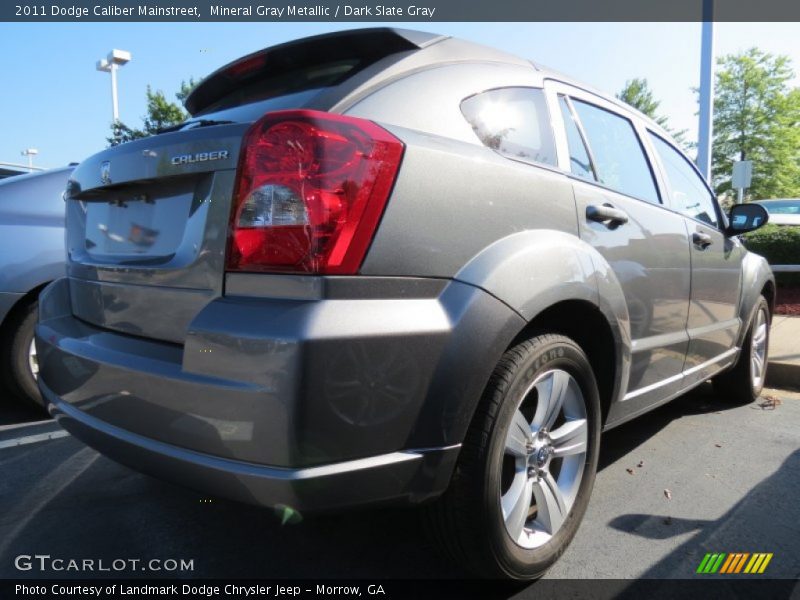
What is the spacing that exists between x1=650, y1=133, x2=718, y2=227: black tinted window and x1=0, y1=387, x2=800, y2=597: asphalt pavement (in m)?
1.34

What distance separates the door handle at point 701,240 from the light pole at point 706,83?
257 inches

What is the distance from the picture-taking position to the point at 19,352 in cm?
363

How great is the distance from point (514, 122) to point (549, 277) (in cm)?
59

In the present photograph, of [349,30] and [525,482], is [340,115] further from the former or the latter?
[525,482]

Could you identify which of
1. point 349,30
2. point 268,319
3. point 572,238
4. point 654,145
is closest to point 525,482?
point 572,238

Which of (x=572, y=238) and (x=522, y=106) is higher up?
(x=522, y=106)

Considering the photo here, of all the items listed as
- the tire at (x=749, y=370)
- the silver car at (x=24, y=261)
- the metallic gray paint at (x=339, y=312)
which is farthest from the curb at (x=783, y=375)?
the silver car at (x=24, y=261)

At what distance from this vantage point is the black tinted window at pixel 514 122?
192 cm

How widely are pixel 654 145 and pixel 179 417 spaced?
2.76 meters

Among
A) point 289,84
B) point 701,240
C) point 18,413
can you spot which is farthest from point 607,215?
point 18,413

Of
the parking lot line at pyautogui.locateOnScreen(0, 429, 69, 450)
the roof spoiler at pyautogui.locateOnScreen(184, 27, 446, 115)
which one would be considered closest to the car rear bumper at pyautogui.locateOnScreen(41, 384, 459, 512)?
the roof spoiler at pyautogui.locateOnScreen(184, 27, 446, 115)

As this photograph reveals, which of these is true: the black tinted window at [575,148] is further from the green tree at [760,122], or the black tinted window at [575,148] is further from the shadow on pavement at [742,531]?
the green tree at [760,122]

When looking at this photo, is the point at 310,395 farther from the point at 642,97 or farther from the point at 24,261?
the point at 642,97

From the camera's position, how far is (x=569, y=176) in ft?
7.19
